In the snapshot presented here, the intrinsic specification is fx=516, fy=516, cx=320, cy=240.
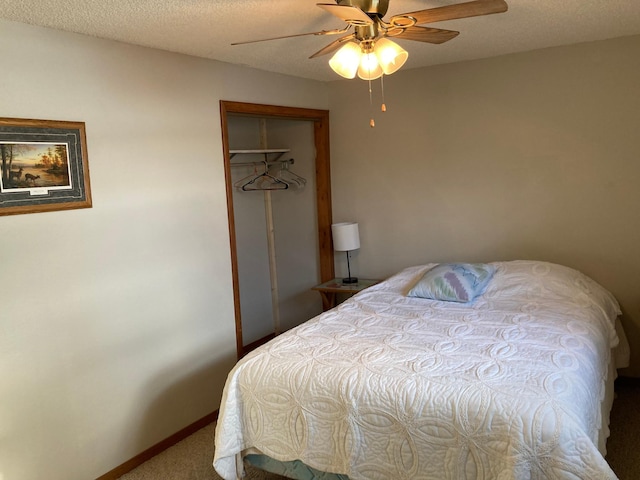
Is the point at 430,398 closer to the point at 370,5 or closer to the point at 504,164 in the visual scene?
the point at 370,5

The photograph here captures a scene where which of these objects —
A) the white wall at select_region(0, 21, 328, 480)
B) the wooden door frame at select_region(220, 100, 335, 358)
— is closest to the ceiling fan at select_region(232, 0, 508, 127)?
the white wall at select_region(0, 21, 328, 480)

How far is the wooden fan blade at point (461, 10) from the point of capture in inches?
74.4

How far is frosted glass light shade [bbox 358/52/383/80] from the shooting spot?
7.25 ft

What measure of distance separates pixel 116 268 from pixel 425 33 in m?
1.94

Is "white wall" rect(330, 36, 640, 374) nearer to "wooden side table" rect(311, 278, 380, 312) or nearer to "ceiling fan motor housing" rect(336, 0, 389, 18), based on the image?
"wooden side table" rect(311, 278, 380, 312)

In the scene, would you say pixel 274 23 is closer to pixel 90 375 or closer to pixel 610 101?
pixel 90 375

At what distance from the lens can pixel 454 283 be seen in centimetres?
318

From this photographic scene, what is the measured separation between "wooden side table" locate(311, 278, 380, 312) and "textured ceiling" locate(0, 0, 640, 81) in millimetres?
1690

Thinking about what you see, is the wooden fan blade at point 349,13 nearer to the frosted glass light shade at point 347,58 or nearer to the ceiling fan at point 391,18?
the ceiling fan at point 391,18

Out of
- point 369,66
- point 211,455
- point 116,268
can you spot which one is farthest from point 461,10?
point 211,455

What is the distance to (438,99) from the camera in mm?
3834

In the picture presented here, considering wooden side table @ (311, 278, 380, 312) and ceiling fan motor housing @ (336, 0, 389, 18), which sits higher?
ceiling fan motor housing @ (336, 0, 389, 18)

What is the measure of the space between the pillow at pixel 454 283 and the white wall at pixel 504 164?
21.0 inches

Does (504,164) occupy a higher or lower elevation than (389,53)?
lower
